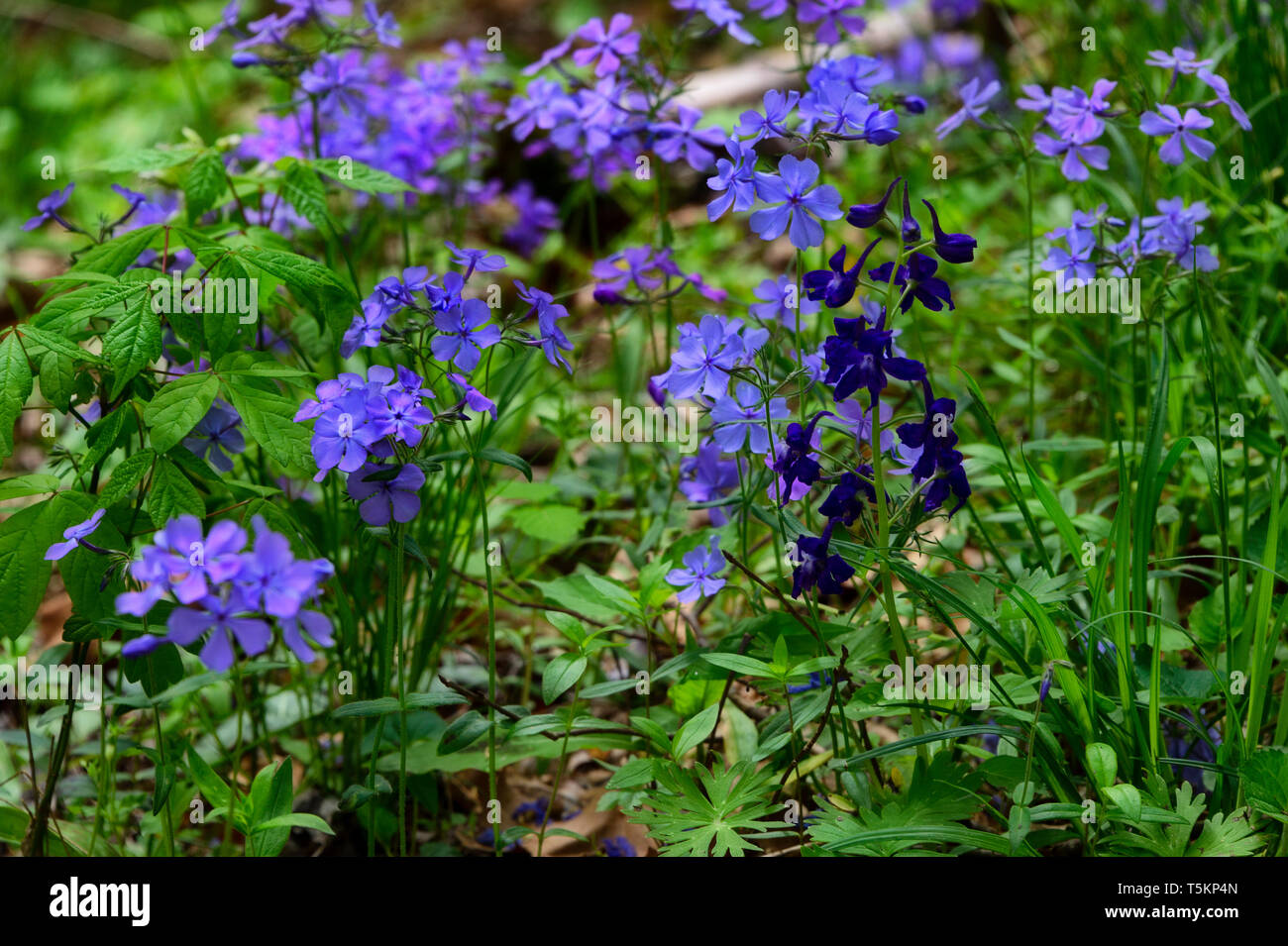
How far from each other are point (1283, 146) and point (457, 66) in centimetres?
181

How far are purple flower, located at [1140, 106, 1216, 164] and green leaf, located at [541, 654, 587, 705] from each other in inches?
47.6

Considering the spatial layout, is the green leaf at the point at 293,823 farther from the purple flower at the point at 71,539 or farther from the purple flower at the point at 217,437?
the purple flower at the point at 217,437

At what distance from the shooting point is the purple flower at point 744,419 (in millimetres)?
1514

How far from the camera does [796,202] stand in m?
1.38

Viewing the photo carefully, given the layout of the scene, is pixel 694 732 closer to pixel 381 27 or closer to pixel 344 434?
pixel 344 434

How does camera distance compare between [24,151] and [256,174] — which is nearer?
[256,174]

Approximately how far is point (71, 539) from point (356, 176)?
0.75 metres

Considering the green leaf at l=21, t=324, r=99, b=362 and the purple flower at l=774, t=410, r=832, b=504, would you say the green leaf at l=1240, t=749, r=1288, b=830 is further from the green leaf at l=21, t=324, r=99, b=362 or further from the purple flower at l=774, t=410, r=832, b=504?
the green leaf at l=21, t=324, r=99, b=362

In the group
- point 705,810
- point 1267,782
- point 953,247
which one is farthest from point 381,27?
point 1267,782

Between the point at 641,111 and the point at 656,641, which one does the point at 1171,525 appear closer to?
the point at 656,641

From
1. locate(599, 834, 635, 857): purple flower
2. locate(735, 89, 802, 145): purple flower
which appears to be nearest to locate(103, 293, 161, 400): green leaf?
locate(735, 89, 802, 145): purple flower

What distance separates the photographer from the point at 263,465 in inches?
71.6
